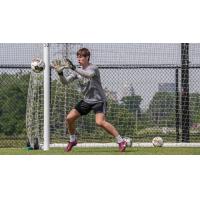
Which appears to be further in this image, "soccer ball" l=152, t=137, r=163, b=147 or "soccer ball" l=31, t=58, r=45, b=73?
"soccer ball" l=152, t=137, r=163, b=147

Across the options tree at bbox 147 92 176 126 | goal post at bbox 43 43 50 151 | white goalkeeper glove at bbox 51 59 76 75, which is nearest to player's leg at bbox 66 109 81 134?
white goalkeeper glove at bbox 51 59 76 75

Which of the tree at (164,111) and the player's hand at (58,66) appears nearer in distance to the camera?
the player's hand at (58,66)

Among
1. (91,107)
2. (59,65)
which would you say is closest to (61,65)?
(59,65)

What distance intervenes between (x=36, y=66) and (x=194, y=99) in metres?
3.69

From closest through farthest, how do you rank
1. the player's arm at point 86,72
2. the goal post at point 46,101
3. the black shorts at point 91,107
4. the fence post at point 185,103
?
1. the player's arm at point 86,72
2. the black shorts at point 91,107
3. the goal post at point 46,101
4. the fence post at point 185,103

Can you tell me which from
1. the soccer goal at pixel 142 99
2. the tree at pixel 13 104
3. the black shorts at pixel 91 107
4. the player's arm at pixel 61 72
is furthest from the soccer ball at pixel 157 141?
the tree at pixel 13 104

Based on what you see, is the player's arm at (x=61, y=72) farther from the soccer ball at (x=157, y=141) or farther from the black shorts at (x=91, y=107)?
the soccer ball at (x=157, y=141)

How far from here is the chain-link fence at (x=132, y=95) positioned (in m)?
12.0

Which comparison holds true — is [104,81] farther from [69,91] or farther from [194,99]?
[194,99]

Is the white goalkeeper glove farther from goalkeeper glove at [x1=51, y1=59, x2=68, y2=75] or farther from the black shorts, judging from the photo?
the black shorts

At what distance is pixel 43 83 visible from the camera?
1102 centimetres

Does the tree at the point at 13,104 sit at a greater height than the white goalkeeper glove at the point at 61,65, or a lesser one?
lesser

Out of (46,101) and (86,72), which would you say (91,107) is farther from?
(46,101)

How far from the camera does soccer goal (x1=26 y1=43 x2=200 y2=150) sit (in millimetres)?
12016
